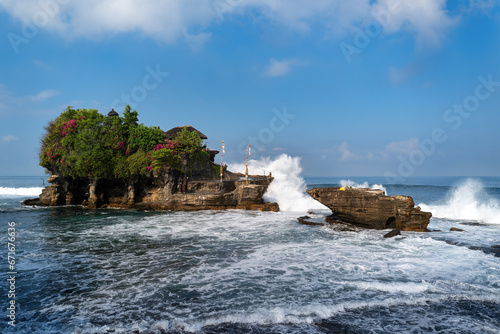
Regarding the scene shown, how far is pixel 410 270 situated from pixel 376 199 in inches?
319

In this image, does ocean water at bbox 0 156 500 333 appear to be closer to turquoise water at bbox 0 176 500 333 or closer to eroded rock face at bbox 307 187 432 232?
turquoise water at bbox 0 176 500 333

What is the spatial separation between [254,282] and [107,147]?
28432 mm

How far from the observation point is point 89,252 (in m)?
12.1

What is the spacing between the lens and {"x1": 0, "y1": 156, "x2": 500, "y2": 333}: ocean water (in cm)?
612

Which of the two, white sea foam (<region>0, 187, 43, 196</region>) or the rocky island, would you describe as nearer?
the rocky island

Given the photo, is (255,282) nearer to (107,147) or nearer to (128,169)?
(128,169)

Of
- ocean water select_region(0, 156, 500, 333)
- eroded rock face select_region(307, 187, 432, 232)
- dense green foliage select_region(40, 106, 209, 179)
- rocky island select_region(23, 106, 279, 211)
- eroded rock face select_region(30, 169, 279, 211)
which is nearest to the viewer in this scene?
ocean water select_region(0, 156, 500, 333)

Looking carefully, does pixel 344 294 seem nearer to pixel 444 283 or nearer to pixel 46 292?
pixel 444 283

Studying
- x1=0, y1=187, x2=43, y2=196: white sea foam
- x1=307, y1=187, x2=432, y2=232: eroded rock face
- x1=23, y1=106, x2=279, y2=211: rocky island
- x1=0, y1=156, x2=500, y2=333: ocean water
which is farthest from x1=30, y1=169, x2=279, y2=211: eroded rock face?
x1=0, y1=187, x2=43, y2=196: white sea foam

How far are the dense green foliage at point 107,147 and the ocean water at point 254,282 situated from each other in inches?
549

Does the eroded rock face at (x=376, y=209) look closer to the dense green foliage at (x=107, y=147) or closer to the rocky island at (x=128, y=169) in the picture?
the rocky island at (x=128, y=169)

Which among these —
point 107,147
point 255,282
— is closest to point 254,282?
point 255,282

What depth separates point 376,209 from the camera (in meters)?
17.2

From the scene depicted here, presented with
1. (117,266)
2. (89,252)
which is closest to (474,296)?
(117,266)
